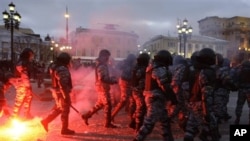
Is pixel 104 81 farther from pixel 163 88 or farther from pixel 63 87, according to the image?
pixel 163 88

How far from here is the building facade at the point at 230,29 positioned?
266 ft

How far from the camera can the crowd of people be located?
20.9ft

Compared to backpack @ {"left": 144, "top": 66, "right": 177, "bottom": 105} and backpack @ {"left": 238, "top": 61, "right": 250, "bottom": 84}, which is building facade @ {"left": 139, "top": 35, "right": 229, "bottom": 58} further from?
backpack @ {"left": 144, "top": 66, "right": 177, "bottom": 105}

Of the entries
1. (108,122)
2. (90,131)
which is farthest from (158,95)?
(108,122)

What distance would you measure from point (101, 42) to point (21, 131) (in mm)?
16648

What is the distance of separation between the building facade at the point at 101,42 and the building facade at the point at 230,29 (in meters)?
55.5

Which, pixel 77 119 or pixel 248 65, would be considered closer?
pixel 248 65

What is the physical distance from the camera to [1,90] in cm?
811

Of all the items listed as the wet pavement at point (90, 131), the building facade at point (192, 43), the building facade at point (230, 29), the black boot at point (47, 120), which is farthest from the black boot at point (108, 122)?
the building facade at point (230, 29)

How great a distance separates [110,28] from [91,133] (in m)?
16.8

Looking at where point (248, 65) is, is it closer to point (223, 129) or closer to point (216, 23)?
point (223, 129)

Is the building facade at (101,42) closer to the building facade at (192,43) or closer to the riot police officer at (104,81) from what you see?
the riot police officer at (104,81)

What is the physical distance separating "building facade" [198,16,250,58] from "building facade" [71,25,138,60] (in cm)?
5547

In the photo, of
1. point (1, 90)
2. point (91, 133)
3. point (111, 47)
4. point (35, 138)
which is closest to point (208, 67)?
point (91, 133)
